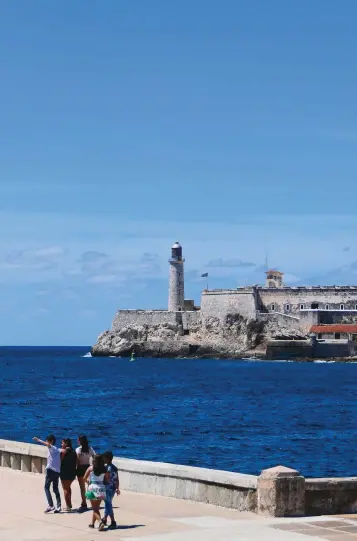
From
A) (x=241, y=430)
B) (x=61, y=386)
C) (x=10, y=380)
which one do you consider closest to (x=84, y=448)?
(x=241, y=430)

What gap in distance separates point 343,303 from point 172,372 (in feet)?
109

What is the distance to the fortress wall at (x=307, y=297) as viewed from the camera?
124875 mm

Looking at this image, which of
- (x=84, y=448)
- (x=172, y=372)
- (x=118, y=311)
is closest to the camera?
(x=84, y=448)

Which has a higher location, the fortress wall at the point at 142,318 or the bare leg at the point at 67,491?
the fortress wall at the point at 142,318

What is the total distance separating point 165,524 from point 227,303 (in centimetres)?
11455

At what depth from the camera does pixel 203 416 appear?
162ft

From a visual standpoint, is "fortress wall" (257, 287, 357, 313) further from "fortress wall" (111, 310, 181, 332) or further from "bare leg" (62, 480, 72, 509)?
"bare leg" (62, 480, 72, 509)

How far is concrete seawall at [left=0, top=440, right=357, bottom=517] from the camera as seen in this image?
13.7 meters

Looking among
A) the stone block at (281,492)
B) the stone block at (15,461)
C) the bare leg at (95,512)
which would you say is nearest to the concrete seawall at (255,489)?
the stone block at (281,492)

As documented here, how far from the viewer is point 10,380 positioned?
8869 cm

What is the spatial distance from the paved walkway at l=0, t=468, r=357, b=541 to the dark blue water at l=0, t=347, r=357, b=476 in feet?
48.5

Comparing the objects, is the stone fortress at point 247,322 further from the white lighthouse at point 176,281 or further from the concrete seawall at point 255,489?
the concrete seawall at point 255,489

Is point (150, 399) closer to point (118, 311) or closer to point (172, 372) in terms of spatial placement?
point (172, 372)

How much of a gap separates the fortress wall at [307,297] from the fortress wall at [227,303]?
6.83 ft
